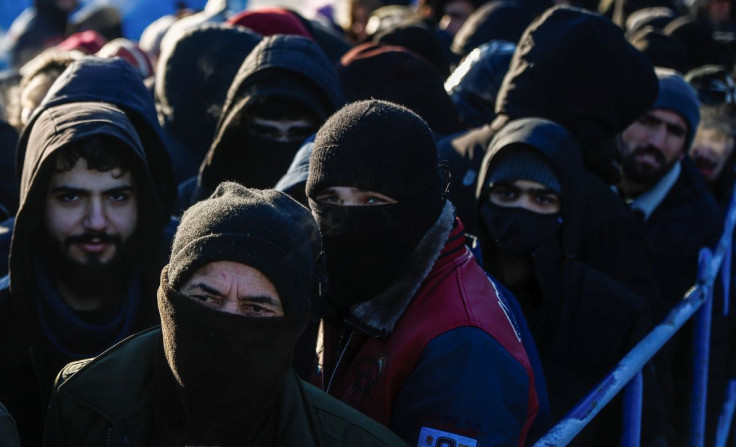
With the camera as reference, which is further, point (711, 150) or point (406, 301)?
point (711, 150)

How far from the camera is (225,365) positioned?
2.10 m

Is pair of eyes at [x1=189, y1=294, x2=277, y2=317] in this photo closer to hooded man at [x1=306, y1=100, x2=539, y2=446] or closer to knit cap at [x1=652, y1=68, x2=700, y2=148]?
hooded man at [x1=306, y1=100, x2=539, y2=446]

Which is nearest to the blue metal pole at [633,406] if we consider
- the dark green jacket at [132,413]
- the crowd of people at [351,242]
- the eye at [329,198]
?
the crowd of people at [351,242]

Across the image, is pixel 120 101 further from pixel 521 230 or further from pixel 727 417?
pixel 727 417

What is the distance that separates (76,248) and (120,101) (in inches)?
28.9

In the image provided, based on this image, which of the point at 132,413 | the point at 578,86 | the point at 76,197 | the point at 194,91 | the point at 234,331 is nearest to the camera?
the point at 234,331

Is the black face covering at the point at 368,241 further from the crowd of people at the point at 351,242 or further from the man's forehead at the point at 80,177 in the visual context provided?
the man's forehead at the point at 80,177

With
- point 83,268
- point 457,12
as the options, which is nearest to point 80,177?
point 83,268

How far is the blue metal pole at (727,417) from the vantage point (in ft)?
13.7

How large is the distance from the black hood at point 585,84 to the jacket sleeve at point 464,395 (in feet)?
7.12

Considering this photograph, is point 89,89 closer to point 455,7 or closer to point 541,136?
point 541,136

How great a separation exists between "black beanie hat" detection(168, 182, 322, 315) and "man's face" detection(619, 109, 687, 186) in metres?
3.02

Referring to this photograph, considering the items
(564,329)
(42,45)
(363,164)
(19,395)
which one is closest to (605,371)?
(564,329)

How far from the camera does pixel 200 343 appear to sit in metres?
2.10
